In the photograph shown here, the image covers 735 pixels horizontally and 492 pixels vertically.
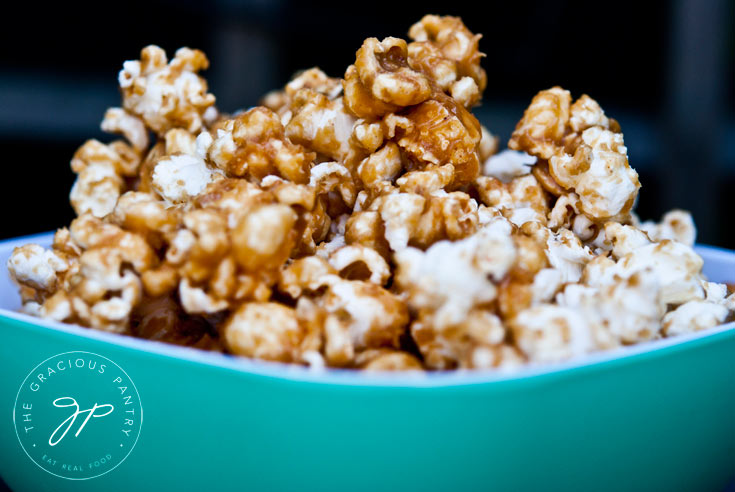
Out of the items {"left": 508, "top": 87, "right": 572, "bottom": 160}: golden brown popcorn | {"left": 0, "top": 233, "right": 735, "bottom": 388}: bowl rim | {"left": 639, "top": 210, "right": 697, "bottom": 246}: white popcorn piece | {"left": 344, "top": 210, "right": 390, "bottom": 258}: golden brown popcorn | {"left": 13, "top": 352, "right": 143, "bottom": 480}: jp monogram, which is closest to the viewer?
{"left": 0, "top": 233, "right": 735, "bottom": 388}: bowl rim

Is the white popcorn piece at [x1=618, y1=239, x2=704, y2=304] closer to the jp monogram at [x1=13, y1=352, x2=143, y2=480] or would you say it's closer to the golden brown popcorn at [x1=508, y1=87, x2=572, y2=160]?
the golden brown popcorn at [x1=508, y1=87, x2=572, y2=160]

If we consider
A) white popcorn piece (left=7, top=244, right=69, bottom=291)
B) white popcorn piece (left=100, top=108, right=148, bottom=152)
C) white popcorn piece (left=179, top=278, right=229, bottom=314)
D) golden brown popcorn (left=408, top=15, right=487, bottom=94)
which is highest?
golden brown popcorn (left=408, top=15, right=487, bottom=94)

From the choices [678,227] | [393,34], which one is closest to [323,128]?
[678,227]

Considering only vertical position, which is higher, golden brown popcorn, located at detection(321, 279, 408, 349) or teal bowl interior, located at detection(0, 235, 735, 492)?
golden brown popcorn, located at detection(321, 279, 408, 349)

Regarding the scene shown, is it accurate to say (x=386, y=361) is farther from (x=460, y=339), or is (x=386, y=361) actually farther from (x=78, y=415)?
(x=78, y=415)

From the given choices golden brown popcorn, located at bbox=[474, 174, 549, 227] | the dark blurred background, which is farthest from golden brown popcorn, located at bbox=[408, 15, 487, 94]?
the dark blurred background

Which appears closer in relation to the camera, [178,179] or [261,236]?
[261,236]
